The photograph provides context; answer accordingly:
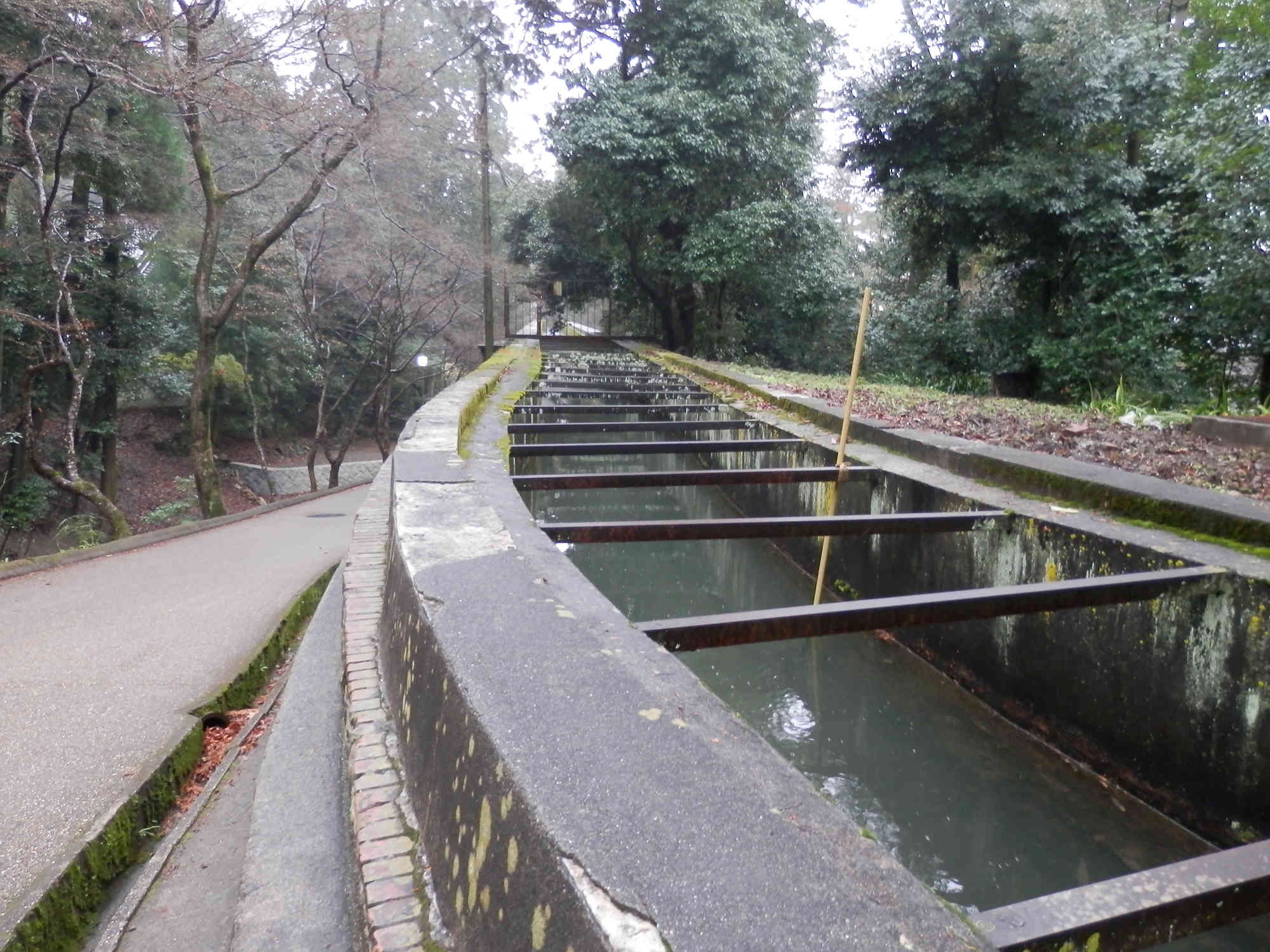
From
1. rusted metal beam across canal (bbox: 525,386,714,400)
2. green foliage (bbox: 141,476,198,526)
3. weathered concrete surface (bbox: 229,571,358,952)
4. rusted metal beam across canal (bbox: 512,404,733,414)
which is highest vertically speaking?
rusted metal beam across canal (bbox: 525,386,714,400)

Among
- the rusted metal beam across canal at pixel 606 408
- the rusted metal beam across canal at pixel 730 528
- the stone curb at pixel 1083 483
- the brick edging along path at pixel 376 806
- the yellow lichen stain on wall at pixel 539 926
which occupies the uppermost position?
the rusted metal beam across canal at pixel 606 408

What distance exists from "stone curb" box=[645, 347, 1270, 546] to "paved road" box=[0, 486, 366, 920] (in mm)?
4240

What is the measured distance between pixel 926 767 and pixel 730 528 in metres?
1.69

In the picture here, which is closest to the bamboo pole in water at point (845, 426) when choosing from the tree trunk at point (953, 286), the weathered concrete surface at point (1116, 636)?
the weathered concrete surface at point (1116, 636)

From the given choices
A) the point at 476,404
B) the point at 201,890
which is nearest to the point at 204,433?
the point at 476,404

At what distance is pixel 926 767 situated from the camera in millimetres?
3924

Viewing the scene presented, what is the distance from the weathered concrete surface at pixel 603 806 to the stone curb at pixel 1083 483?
2708 millimetres

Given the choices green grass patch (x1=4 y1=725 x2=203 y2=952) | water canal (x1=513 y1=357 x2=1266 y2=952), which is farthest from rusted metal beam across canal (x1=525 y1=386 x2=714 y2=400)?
green grass patch (x1=4 y1=725 x2=203 y2=952)

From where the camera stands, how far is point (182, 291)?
17.4m

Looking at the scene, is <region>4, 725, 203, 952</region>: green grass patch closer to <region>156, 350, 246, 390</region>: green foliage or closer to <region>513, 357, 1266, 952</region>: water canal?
<region>513, 357, 1266, 952</region>: water canal

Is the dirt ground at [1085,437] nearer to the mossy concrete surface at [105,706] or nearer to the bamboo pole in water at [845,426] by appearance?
the bamboo pole in water at [845,426]

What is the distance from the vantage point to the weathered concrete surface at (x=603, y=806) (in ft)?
3.26

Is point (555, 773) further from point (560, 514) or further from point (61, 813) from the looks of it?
point (560, 514)

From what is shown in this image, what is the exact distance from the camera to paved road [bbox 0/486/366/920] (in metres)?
2.79
